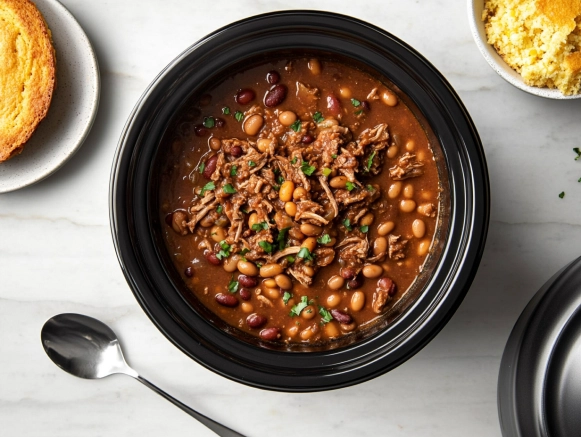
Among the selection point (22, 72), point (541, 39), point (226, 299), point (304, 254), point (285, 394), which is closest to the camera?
point (304, 254)

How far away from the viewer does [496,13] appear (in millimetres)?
3047

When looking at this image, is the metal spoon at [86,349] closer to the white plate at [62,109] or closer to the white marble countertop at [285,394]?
the white marble countertop at [285,394]

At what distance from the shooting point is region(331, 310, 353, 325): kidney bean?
108 inches

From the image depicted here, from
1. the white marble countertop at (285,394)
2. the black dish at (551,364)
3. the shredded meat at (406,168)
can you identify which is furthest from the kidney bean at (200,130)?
the black dish at (551,364)

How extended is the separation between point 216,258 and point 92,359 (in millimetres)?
1031

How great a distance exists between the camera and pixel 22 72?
313 centimetres

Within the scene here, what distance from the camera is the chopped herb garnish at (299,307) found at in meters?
2.79

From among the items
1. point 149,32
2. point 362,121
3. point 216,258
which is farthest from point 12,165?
point 362,121

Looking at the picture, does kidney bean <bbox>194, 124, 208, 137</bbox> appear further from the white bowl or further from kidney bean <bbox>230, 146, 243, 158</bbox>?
the white bowl

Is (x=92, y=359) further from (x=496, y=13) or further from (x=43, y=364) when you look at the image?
(x=496, y=13)

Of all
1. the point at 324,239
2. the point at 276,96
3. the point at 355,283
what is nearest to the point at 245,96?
the point at 276,96

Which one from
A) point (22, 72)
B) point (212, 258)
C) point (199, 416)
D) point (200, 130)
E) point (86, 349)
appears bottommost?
point (199, 416)

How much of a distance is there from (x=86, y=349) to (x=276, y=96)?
168 centimetres

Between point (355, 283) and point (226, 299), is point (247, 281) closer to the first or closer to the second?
point (226, 299)
